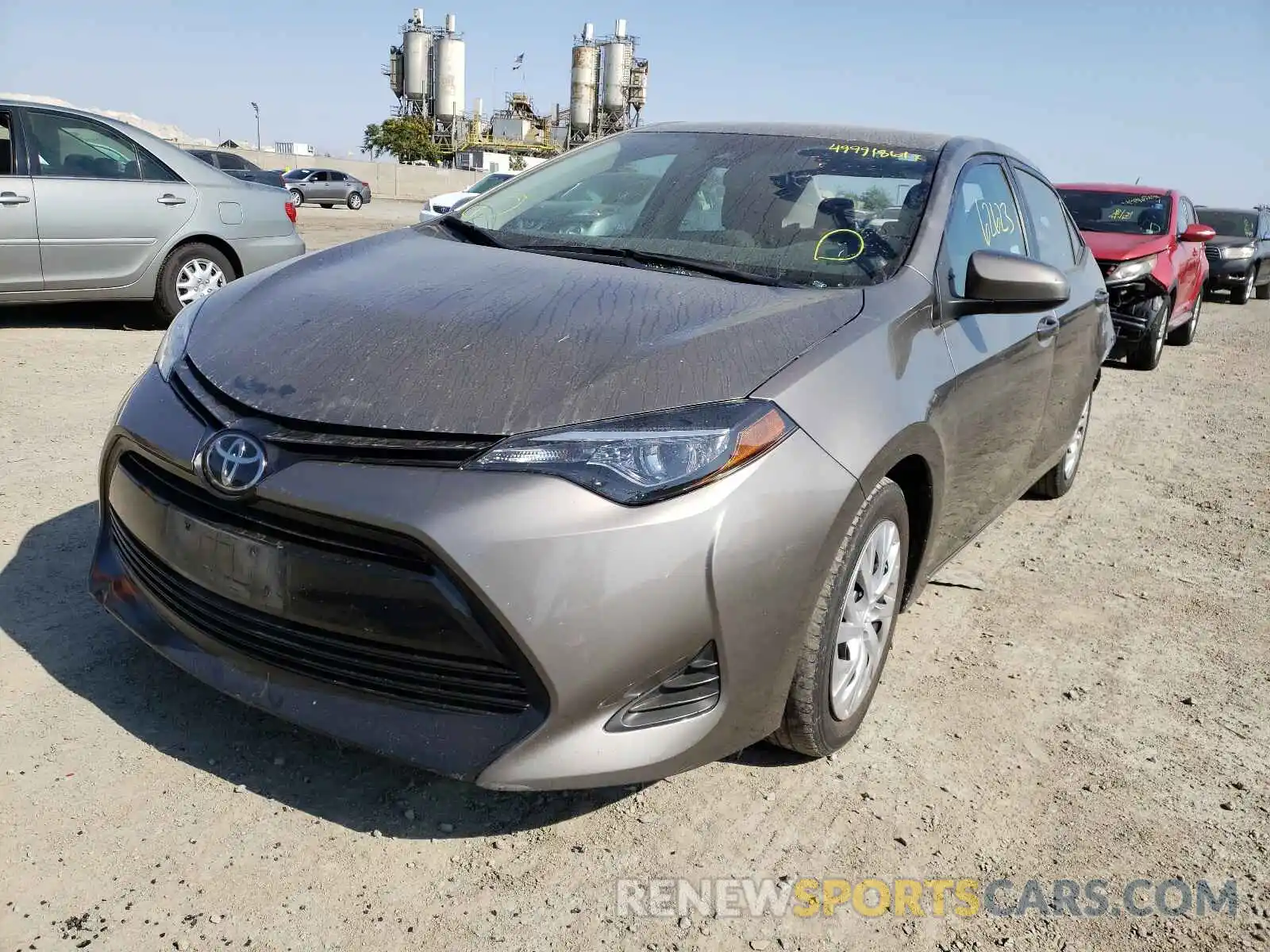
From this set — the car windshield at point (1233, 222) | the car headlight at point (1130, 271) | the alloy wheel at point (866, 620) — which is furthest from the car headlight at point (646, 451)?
the car windshield at point (1233, 222)

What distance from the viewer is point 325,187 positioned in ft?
126

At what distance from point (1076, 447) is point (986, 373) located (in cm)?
233

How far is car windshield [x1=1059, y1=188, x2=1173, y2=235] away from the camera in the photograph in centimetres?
992

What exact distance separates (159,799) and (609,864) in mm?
978

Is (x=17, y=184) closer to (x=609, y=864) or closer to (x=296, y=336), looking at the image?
(x=296, y=336)

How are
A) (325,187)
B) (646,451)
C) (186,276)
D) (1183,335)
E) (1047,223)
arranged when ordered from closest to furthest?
(646,451) → (1047,223) → (186,276) → (1183,335) → (325,187)

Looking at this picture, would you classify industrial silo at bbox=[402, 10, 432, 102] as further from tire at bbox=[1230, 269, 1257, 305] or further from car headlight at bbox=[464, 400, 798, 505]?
car headlight at bbox=[464, 400, 798, 505]

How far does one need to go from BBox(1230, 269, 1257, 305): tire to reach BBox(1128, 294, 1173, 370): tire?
861cm

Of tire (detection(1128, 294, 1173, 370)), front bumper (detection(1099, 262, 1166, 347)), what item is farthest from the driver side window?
tire (detection(1128, 294, 1173, 370))

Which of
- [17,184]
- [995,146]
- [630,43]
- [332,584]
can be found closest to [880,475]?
[332,584]

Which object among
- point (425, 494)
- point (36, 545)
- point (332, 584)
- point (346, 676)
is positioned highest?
point (425, 494)

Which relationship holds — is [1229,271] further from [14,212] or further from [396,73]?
[396,73]

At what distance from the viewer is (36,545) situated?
3.48 metres

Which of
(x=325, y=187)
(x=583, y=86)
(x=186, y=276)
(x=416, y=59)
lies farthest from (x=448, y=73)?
(x=186, y=276)
